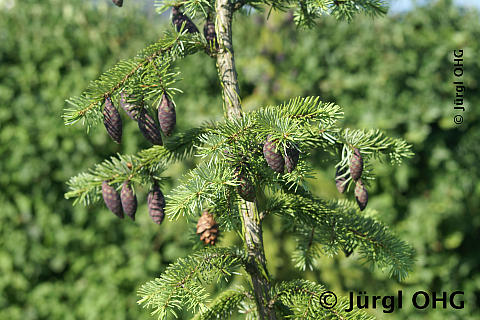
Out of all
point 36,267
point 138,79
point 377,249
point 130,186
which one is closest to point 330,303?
point 377,249

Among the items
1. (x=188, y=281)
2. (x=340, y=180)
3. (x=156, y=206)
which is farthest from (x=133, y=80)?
(x=340, y=180)

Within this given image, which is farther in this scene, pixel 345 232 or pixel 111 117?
pixel 345 232

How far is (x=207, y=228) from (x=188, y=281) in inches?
10.6

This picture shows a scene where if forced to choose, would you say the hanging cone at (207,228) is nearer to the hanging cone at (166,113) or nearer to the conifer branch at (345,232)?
the conifer branch at (345,232)

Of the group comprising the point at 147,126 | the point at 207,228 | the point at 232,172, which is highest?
the point at 147,126

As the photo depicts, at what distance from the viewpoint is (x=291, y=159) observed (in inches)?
36.9

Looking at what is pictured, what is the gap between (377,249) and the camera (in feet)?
4.09

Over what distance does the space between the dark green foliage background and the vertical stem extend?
1.95 m

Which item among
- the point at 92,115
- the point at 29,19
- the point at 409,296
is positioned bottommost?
the point at 409,296

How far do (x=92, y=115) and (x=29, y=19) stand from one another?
2.93 meters

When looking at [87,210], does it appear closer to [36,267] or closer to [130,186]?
[36,267]

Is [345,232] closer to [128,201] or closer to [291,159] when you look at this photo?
[291,159]

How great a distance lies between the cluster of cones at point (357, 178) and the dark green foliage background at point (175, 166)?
1980mm

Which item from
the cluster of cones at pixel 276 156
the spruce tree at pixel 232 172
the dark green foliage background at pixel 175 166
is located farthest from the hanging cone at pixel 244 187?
the dark green foliage background at pixel 175 166
